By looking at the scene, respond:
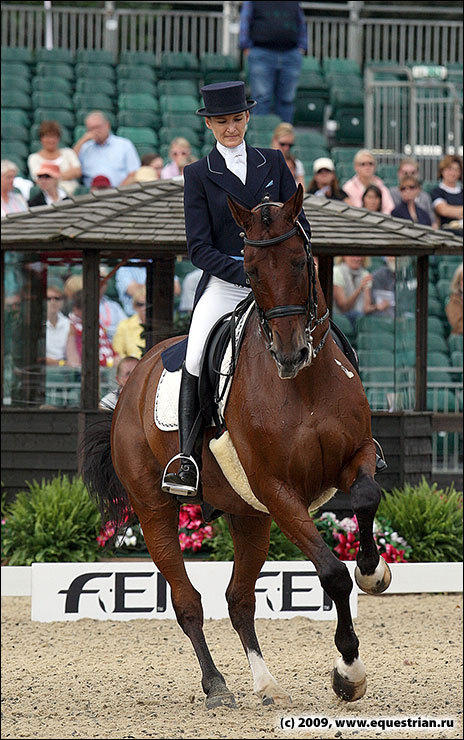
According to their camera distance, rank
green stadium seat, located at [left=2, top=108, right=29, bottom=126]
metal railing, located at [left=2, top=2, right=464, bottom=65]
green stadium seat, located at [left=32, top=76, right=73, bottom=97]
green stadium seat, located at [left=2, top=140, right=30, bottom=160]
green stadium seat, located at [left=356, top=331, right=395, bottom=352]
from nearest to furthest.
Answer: green stadium seat, located at [left=356, top=331, right=395, bottom=352] → green stadium seat, located at [left=2, top=140, right=30, bottom=160] → green stadium seat, located at [left=2, top=108, right=29, bottom=126] → green stadium seat, located at [left=32, top=76, right=73, bottom=97] → metal railing, located at [left=2, top=2, right=464, bottom=65]

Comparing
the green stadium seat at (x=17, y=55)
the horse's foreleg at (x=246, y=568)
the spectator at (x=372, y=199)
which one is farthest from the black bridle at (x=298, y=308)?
the green stadium seat at (x=17, y=55)

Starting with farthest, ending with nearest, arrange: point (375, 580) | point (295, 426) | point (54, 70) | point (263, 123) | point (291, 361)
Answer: point (54, 70) < point (263, 123) < point (375, 580) < point (295, 426) < point (291, 361)

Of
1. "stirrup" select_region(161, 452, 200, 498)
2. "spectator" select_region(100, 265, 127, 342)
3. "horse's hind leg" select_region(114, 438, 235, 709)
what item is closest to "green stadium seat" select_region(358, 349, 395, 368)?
"spectator" select_region(100, 265, 127, 342)

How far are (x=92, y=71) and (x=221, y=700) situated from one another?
48.0ft

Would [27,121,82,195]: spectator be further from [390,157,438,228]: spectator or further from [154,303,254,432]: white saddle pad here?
[154,303,254,432]: white saddle pad

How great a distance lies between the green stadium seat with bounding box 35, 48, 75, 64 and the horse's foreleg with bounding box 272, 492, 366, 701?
15.3 metres

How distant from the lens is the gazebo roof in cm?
1108

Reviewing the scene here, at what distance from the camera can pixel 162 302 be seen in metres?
11.2

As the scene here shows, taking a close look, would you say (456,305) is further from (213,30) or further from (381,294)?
(213,30)

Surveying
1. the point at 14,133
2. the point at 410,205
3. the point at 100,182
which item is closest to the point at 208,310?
the point at 410,205

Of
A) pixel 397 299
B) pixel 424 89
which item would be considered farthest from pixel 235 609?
pixel 424 89

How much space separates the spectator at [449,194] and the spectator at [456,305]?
3.77ft

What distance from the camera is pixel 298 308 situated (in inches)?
195

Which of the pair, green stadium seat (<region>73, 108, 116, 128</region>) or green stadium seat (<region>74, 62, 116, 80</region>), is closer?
green stadium seat (<region>73, 108, 116, 128</region>)
